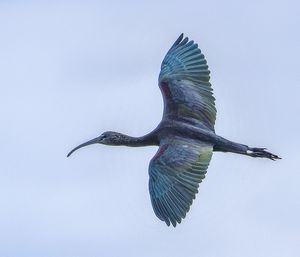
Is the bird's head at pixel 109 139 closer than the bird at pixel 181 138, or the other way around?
the bird at pixel 181 138

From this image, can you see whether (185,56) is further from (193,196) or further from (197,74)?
(193,196)

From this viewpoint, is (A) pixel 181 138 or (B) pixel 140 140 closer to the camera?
(A) pixel 181 138

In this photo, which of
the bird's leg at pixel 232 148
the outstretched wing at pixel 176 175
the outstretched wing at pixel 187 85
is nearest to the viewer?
the outstretched wing at pixel 176 175

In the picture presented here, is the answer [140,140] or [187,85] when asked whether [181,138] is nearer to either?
[140,140]

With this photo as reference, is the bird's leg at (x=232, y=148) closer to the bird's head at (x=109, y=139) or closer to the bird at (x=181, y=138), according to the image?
the bird at (x=181, y=138)

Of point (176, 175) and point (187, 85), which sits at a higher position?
point (187, 85)

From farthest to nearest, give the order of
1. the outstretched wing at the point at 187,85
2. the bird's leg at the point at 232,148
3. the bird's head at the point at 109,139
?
1. the bird's head at the point at 109,139
2. the outstretched wing at the point at 187,85
3. the bird's leg at the point at 232,148

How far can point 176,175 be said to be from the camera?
4744cm

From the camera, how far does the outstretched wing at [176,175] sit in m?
46.8

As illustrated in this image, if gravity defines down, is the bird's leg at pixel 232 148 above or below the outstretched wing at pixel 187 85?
below

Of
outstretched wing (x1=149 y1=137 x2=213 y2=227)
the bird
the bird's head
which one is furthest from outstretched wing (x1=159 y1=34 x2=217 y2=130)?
the bird's head

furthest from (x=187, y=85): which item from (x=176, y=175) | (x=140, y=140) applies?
(x=176, y=175)

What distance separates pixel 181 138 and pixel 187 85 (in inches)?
116

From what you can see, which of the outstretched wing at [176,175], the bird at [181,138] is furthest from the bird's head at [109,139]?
the outstretched wing at [176,175]
